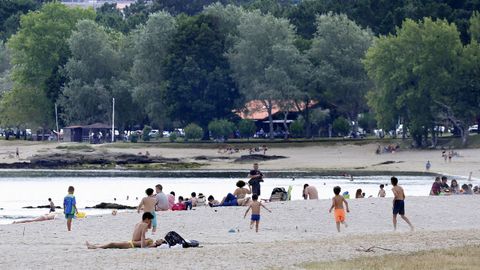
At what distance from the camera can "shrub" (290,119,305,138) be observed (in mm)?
99938

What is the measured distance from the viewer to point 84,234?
3281 cm

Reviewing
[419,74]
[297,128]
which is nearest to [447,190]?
[419,74]

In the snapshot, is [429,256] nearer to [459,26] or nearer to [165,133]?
[459,26]

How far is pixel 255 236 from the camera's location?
31.9 meters

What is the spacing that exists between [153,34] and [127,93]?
6.05 metres

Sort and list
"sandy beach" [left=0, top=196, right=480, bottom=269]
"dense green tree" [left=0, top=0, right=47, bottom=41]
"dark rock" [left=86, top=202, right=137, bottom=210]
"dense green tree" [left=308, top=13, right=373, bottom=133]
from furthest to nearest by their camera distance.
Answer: "dense green tree" [left=0, top=0, right=47, bottom=41]
"dense green tree" [left=308, top=13, right=373, bottom=133]
"dark rock" [left=86, top=202, right=137, bottom=210]
"sandy beach" [left=0, top=196, right=480, bottom=269]

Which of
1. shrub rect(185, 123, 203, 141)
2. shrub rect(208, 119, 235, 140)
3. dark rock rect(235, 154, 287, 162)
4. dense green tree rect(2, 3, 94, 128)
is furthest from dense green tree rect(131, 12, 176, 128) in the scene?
dark rock rect(235, 154, 287, 162)

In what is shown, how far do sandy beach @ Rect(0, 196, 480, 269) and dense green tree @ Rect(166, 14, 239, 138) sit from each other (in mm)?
61317

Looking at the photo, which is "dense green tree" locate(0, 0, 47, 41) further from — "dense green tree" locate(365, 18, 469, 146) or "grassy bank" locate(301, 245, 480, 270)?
"grassy bank" locate(301, 245, 480, 270)

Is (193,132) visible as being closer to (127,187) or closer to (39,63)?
(39,63)

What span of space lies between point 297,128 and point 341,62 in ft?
19.4

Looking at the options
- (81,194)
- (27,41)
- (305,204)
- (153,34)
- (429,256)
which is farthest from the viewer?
(27,41)

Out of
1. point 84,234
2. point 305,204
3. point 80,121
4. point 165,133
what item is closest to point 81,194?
point 305,204

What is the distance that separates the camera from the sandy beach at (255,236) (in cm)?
2569
